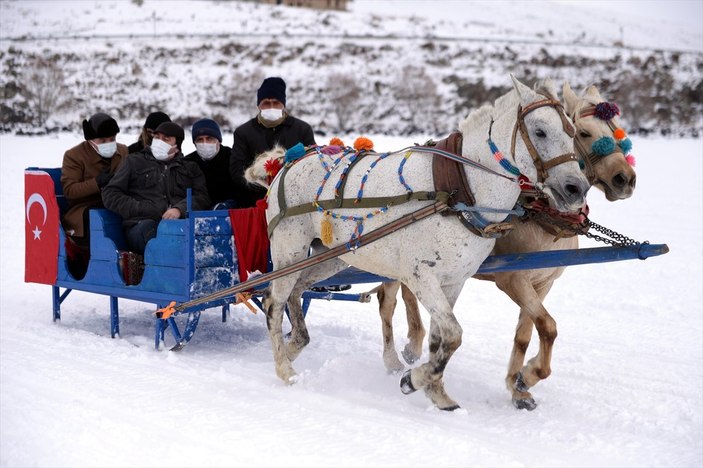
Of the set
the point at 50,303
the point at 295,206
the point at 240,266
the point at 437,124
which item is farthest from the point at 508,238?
the point at 437,124

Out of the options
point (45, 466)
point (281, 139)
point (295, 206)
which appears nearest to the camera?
point (45, 466)

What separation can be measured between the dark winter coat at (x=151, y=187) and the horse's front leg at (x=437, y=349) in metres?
2.65

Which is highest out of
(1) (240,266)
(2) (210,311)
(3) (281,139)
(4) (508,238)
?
(3) (281,139)

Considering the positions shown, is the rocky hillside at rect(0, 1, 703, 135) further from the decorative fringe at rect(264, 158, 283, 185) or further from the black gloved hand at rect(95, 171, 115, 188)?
the decorative fringe at rect(264, 158, 283, 185)

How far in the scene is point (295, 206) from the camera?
5.27m

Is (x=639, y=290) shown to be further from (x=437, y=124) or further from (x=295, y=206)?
(x=437, y=124)

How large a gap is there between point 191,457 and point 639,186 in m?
14.3

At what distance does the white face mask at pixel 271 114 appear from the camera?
6.54m

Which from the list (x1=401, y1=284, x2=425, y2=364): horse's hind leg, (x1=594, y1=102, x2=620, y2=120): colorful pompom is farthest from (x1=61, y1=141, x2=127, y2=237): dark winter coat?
(x1=594, y1=102, x2=620, y2=120): colorful pompom

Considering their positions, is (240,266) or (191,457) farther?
(240,266)

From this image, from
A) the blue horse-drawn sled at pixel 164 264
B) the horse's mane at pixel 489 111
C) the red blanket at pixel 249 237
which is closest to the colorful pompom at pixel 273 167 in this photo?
the red blanket at pixel 249 237

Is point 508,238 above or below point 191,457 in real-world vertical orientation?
above

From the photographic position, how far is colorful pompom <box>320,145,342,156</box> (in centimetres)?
538

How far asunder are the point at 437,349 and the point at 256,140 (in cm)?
286
